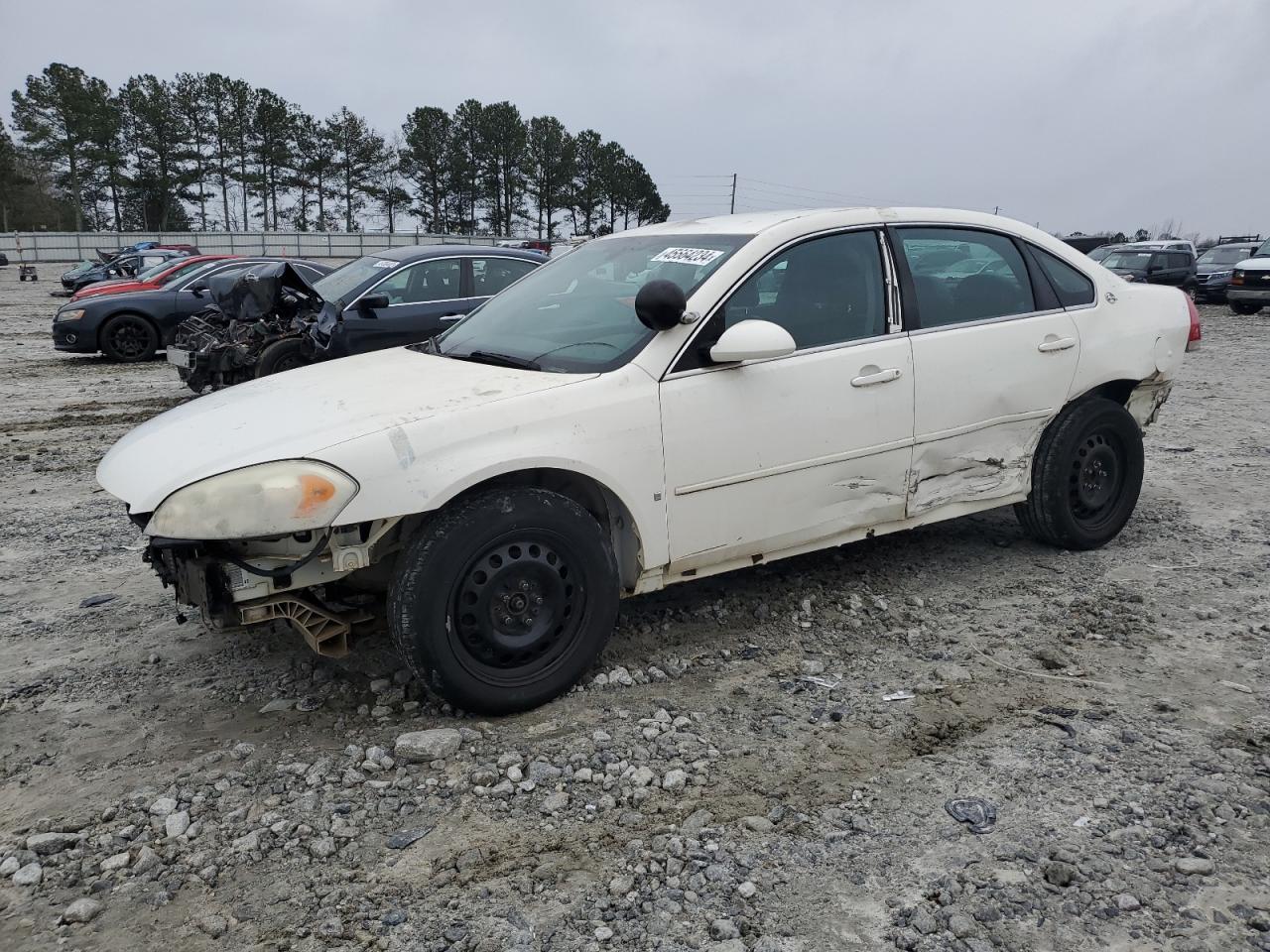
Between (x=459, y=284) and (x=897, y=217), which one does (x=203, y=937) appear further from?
(x=459, y=284)

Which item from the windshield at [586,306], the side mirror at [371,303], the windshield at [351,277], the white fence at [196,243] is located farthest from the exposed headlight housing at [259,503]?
the white fence at [196,243]

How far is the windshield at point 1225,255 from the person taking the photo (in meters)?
23.9

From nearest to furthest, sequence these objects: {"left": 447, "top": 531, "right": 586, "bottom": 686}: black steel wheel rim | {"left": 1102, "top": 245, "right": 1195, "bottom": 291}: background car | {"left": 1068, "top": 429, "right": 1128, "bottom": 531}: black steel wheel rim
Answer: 1. {"left": 447, "top": 531, "right": 586, "bottom": 686}: black steel wheel rim
2. {"left": 1068, "top": 429, "right": 1128, "bottom": 531}: black steel wheel rim
3. {"left": 1102, "top": 245, "right": 1195, "bottom": 291}: background car

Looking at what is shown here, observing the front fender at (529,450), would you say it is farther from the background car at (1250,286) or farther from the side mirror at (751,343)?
the background car at (1250,286)

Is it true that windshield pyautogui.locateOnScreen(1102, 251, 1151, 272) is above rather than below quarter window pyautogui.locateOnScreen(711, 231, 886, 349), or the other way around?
above

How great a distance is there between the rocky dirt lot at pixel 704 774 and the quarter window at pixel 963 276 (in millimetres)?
1293

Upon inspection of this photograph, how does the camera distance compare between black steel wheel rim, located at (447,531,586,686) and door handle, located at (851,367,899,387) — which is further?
door handle, located at (851,367,899,387)

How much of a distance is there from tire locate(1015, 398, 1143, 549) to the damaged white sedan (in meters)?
0.01

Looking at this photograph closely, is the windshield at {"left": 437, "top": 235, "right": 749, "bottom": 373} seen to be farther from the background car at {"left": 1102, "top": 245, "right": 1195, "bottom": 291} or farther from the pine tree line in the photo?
the pine tree line

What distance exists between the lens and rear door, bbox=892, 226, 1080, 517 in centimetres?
422

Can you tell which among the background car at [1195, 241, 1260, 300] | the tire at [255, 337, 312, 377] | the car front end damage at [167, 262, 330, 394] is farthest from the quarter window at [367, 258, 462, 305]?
the background car at [1195, 241, 1260, 300]

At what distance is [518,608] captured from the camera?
10.9 feet

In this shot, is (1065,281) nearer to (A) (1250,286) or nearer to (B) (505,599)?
(B) (505,599)

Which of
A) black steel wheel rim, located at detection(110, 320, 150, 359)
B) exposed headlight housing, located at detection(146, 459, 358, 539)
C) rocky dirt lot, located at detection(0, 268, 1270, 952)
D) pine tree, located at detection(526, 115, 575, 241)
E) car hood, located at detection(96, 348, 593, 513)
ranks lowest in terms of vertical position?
rocky dirt lot, located at detection(0, 268, 1270, 952)
